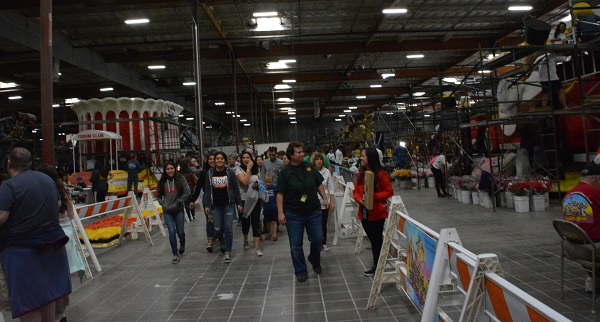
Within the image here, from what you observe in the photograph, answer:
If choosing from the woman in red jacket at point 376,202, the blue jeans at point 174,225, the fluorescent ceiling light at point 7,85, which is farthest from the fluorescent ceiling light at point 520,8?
the fluorescent ceiling light at point 7,85

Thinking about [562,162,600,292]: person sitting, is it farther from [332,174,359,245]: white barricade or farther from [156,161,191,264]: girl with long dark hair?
[156,161,191,264]: girl with long dark hair

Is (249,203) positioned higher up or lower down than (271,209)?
higher up

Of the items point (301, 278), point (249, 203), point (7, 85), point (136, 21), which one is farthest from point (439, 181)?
point (7, 85)

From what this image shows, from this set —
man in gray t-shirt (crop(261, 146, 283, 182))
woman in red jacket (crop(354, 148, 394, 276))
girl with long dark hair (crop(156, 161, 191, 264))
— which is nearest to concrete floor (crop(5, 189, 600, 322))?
girl with long dark hair (crop(156, 161, 191, 264))

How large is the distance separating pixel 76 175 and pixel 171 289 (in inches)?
598

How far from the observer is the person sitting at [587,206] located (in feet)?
14.5

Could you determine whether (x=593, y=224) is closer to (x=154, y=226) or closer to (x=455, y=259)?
(x=455, y=259)

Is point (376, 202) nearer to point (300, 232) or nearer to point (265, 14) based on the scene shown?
point (300, 232)

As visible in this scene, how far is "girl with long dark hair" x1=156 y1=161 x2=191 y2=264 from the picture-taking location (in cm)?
754

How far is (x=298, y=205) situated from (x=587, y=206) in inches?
133

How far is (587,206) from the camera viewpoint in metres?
4.46

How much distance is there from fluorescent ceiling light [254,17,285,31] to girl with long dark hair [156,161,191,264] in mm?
10987

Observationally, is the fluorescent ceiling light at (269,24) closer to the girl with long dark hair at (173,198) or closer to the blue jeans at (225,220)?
the girl with long dark hair at (173,198)

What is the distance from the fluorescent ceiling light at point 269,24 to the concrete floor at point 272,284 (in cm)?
1070
